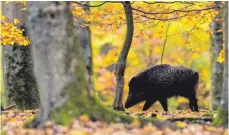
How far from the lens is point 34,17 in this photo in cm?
733

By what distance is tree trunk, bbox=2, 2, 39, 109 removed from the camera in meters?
12.6

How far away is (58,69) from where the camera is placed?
23.7 ft

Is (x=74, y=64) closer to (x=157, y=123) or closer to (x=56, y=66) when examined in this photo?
(x=56, y=66)

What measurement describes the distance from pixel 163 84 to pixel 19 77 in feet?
12.1

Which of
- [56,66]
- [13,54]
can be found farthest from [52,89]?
[13,54]

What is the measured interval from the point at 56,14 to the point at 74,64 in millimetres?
740

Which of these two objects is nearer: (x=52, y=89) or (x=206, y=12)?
(x=52, y=89)

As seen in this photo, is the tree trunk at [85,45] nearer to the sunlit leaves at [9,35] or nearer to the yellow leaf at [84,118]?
the sunlit leaves at [9,35]

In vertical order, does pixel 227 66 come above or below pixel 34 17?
below

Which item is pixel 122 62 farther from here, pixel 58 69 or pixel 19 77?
pixel 58 69

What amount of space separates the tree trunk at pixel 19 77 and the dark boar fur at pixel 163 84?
272cm

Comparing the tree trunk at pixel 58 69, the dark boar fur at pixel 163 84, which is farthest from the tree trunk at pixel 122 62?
the tree trunk at pixel 58 69

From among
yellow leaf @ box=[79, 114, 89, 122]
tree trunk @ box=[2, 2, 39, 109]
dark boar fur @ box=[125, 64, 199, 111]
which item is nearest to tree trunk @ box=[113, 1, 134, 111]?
dark boar fur @ box=[125, 64, 199, 111]

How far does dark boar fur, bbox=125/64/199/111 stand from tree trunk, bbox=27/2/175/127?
6.19 meters
